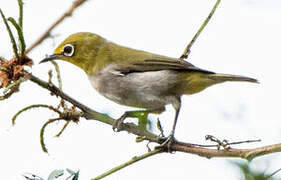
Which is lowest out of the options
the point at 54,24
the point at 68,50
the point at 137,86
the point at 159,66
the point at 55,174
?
the point at 55,174

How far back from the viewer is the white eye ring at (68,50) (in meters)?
4.63

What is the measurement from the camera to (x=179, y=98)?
174 inches

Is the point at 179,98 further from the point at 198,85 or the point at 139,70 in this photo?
the point at 139,70

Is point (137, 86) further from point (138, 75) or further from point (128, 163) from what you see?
point (128, 163)

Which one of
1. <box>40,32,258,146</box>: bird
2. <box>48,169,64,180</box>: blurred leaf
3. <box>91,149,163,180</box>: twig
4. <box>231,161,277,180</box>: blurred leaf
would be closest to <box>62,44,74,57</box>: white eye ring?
<box>40,32,258,146</box>: bird

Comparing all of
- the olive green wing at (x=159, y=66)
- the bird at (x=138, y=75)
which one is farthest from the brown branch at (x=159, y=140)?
the olive green wing at (x=159, y=66)

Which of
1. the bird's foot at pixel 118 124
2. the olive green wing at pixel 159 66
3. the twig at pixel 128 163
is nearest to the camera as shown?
the twig at pixel 128 163

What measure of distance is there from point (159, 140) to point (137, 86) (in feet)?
5.81

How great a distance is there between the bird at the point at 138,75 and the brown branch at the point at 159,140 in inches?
49.8

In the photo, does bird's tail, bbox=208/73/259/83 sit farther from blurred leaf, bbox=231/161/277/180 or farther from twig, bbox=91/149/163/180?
blurred leaf, bbox=231/161/277/180

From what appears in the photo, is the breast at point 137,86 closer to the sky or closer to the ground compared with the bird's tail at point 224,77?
closer to the ground

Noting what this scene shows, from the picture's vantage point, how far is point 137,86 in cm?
434

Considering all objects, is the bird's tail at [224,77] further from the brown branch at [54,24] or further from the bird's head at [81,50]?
the brown branch at [54,24]

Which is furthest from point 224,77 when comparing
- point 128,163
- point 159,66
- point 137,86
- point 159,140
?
point 128,163
